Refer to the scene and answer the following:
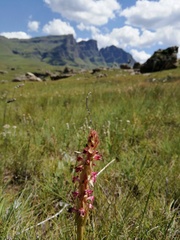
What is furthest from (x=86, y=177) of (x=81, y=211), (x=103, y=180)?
(x=103, y=180)

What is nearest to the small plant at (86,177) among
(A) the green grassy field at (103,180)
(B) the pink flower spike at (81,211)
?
(B) the pink flower spike at (81,211)

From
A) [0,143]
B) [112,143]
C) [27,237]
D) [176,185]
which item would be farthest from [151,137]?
[27,237]

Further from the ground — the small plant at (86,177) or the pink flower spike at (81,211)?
the small plant at (86,177)

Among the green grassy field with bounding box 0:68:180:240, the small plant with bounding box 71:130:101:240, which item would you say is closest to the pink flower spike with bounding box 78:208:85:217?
the small plant with bounding box 71:130:101:240

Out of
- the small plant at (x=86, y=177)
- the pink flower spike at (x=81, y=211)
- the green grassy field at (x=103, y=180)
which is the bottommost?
the green grassy field at (x=103, y=180)

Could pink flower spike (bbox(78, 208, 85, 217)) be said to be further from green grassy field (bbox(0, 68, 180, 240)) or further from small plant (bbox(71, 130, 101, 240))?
green grassy field (bbox(0, 68, 180, 240))

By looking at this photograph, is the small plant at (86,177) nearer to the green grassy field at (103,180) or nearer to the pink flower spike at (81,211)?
the pink flower spike at (81,211)

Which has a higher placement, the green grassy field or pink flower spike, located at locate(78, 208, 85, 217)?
pink flower spike, located at locate(78, 208, 85, 217)

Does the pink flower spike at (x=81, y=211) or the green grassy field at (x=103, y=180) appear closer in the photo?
the pink flower spike at (x=81, y=211)

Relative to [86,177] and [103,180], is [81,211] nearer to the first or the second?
[86,177]

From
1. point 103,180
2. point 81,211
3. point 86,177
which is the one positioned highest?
point 86,177

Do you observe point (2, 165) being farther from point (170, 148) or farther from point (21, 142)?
point (170, 148)

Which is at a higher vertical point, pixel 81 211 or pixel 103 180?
pixel 81 211

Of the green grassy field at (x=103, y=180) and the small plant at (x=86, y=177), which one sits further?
the green grassy field at (x=103, y=180)
